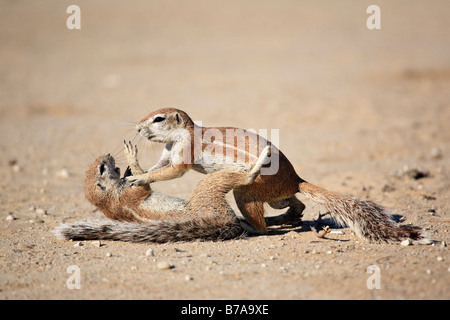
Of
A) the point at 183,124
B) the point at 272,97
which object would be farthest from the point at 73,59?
A: the point at 183,124

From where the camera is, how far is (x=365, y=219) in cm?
550

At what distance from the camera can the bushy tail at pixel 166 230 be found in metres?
5.55

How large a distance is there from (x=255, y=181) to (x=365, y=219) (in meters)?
1.17

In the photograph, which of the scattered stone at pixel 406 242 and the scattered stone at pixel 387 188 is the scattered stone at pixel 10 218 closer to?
the scattered stone at pixel 406 242

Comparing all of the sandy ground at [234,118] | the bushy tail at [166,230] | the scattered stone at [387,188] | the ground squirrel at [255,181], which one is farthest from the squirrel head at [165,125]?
the scattered stone at [387,188]

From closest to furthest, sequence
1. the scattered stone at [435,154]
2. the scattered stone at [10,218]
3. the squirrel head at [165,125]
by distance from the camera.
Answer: the squirrel head at [165,125] < the scattered stone at [10,218] < the scattered stone at [435,154]

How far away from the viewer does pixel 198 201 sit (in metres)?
5.64

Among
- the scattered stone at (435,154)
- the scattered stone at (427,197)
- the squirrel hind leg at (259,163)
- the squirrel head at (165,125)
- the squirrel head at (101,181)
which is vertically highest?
the squirrel head at (165,125)

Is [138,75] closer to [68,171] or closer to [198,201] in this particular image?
[68,171]

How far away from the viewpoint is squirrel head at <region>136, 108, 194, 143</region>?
239 inches

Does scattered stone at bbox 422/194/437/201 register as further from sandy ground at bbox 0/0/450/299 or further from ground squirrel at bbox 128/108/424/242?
ground squirrel at bbox 128/108/424/242

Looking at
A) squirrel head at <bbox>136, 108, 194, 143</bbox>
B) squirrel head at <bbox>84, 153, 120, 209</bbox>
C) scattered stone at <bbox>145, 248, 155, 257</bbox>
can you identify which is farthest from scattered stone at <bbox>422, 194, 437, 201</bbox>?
squirrel head at <bbox>84, 153, 120, 209</bbox>

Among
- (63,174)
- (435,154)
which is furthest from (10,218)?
(435,154)

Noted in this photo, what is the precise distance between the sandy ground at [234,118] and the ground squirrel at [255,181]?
0.23m
